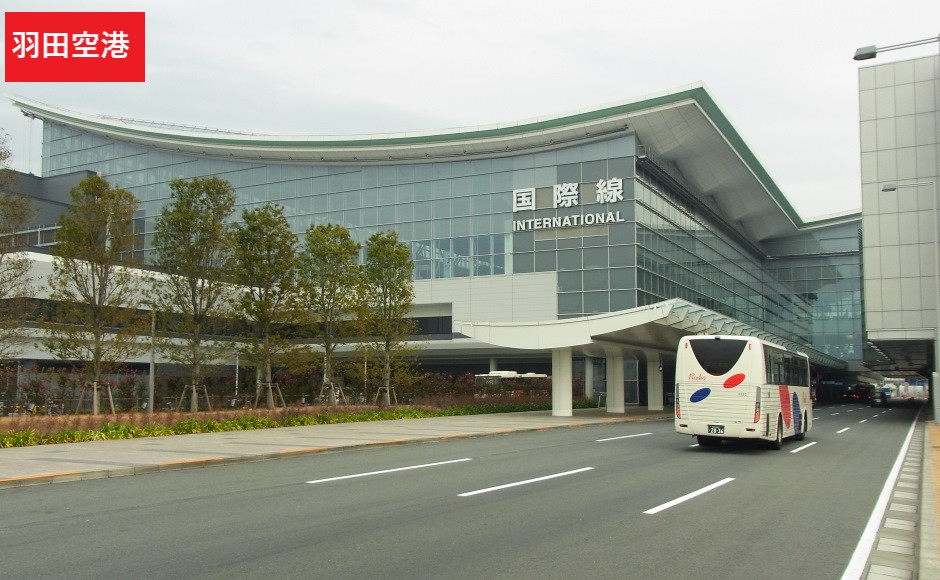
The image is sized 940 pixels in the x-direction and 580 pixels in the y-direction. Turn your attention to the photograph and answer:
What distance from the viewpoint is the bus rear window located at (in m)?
19.4

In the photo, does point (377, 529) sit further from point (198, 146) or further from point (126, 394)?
point (198, 146)

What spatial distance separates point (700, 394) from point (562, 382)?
18949 mm

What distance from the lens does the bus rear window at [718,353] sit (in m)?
19.4

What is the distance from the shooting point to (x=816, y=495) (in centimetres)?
1246

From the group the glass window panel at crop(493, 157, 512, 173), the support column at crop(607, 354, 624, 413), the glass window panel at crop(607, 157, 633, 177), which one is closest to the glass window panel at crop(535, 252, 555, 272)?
the glass window panel at crop(607, 157, 633, 177)

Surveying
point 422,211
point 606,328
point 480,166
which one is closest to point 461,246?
point 422,211

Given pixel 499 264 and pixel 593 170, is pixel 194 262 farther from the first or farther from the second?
pixel 593 170

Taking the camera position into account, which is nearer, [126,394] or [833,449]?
[833,449]

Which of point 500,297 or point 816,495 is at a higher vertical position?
point 500,297

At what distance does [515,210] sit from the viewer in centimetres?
5588

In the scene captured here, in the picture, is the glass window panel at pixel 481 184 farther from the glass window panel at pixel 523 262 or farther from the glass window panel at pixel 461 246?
the glass window panel at pixel 523 262

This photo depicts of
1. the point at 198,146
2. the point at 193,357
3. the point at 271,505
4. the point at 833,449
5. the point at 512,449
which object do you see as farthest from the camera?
the point at 198,146

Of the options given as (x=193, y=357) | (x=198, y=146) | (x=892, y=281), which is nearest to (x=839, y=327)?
(x=892, y=281)

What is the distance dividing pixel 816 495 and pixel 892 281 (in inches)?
1457
